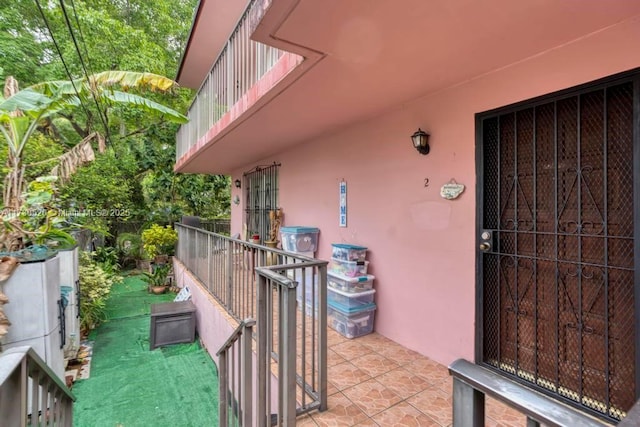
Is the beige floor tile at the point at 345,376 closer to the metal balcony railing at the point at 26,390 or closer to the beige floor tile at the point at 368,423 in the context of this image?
the beige floor tile at the point at 368,423

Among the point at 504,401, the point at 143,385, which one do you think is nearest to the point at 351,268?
the point at 504,401

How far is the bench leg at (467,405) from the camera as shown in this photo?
0.76 m

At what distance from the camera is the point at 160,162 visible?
10.9 meters

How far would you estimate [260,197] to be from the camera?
7.15 m

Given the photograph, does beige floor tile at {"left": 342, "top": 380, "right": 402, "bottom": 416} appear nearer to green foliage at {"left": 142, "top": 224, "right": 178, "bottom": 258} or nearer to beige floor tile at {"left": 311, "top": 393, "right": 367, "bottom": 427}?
beige floor tile at {"left": 311, "top": 393, "right": 367, "bottom": 427}

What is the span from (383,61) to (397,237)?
1.86 m

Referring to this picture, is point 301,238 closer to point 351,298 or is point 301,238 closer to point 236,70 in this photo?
point 351,298

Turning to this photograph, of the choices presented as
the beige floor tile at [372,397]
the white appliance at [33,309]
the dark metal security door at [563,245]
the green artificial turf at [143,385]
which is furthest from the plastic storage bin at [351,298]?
the white appliance at [33,309]

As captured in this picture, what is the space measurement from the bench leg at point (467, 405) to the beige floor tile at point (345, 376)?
2.03 metres

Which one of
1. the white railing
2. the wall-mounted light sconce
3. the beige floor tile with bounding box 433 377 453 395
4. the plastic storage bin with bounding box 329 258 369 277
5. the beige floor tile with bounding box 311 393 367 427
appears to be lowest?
the beige floor tile with bounding box 311 393 367 427

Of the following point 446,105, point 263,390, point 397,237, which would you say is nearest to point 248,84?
point 446,105

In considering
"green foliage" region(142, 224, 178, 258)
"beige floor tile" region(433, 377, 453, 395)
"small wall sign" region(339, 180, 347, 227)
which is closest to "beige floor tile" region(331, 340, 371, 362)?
"beige floor tile" region(433, 377, 453, 395)

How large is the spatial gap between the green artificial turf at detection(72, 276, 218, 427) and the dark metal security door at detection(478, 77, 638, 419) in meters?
3.27

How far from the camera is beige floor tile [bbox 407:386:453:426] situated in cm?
222
